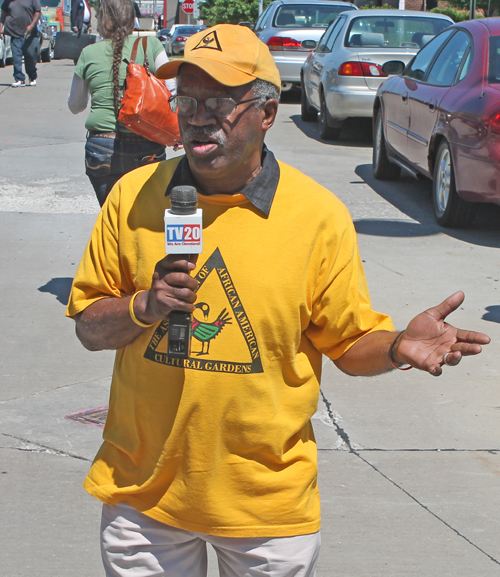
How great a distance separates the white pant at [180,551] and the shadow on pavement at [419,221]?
5.87 metres

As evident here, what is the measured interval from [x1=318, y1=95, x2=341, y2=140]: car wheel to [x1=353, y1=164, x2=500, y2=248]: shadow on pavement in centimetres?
278

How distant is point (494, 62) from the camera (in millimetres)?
7461

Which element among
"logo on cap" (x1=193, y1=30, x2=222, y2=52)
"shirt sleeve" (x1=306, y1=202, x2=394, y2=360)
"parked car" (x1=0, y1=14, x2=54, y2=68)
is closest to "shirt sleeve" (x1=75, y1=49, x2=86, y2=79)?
"logo on cap" (x1=193, y1=30, x2=222, y2=52)

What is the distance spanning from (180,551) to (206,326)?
56 cm

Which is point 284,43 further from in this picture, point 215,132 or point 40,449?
point 215,132

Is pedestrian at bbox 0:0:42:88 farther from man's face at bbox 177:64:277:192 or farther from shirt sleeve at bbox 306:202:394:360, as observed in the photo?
shirt sleeve at bbox 306:202:394:360

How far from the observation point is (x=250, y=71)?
201 centimetres

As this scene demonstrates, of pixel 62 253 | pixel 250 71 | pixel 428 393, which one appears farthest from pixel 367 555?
pixel 62 253

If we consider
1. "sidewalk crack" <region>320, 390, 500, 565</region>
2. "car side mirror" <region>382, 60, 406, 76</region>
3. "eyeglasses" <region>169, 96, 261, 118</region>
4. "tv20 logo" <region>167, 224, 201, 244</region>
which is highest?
"eyeglasses" <region>169, 96, 261, 118</region>

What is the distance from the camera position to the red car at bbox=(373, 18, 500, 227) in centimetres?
701

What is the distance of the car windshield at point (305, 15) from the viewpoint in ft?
54.0

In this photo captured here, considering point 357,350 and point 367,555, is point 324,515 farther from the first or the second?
point 357,350

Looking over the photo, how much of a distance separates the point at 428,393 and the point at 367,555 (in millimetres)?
1575

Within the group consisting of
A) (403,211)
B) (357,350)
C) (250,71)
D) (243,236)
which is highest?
(250,71)
